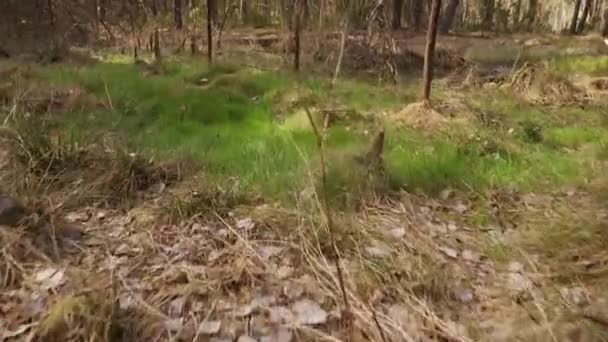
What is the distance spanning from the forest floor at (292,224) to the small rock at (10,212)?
62mm

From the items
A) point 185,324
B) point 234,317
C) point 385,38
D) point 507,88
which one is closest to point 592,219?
point 234,317

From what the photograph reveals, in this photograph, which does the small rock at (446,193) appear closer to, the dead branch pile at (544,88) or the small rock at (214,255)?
the small rock at (214,255)

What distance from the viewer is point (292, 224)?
292 centimetres

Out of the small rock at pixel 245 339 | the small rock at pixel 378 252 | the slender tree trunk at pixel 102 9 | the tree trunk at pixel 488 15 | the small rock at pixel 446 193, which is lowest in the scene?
the small rock at pixel 245 339

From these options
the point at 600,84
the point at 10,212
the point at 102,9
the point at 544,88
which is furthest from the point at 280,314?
the point at 102,9

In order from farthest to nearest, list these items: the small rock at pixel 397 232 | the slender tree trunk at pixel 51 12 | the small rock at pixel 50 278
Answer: the slender tree trunk at pixel 51 12
the small rock at pixel 397 232
the small rock at pixel 50 278

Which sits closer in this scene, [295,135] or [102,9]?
[295,135]

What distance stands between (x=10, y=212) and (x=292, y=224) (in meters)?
1.49

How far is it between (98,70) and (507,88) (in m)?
5.33

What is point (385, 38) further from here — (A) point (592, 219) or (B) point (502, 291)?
(B) point (502, 291)

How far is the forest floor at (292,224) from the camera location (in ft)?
7.22

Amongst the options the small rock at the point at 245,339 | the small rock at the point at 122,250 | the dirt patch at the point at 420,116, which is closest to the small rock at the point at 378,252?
the small rock at the point at 245,339

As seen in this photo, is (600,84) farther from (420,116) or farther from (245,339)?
(245,339)

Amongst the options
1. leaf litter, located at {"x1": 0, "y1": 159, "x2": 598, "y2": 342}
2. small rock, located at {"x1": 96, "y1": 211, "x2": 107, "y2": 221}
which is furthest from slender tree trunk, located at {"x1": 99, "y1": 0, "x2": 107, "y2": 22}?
leaf litter, located at {"x1": 0, "y1": 159, "x2": 598, "y2": 342}
